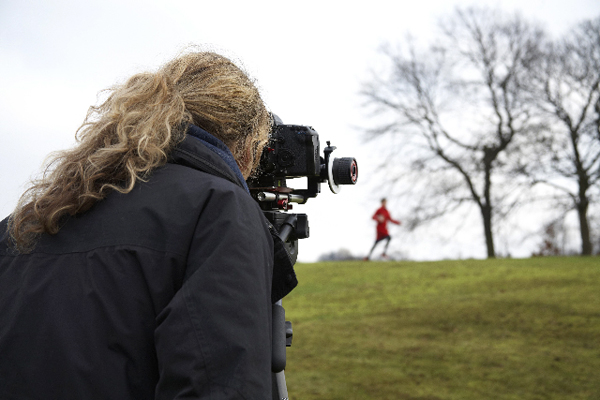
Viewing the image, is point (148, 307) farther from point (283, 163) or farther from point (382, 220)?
point (382, 220)

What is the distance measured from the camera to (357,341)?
634cm

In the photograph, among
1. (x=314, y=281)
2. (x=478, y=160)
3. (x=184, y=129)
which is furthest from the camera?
(x=478, y=160)

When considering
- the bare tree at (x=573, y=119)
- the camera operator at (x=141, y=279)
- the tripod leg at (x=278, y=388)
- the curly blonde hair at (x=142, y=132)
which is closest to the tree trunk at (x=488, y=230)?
the bare tree at (x=573, y=119)

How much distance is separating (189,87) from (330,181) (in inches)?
45.0

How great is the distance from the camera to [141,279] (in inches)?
45.2

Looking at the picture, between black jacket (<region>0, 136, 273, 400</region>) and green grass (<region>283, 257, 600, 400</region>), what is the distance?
143 inches

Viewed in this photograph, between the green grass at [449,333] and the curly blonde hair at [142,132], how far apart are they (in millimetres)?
3584

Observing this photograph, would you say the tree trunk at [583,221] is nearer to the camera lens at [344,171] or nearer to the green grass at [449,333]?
the green grass at [449,333]

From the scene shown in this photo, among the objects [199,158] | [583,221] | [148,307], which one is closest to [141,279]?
[148,307]

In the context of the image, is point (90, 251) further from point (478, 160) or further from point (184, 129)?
point (478, 160)

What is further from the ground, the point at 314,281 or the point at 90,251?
the point at 90,251

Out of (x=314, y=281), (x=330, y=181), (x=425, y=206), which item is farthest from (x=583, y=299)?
(x=425, y=206)

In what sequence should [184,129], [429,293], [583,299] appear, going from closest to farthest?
1. [184,129]
2. [583,299]
3. [429,293]

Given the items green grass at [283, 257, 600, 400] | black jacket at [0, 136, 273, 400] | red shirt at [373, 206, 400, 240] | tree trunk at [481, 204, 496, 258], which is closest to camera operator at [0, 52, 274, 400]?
black jacket at [0, 136, 273, 400]
